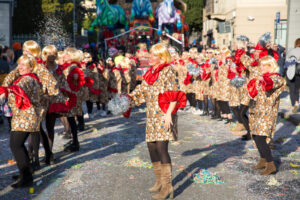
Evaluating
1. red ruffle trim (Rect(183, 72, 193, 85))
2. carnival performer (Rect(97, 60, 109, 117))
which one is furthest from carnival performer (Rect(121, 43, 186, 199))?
red ruffle trim (Rect(183, 72, 193, 85))

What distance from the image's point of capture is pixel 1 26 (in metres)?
22.4

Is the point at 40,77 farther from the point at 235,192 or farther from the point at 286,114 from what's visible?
the point at 286,114

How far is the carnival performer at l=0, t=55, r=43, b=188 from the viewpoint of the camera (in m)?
4.84

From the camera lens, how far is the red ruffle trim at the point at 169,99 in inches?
172

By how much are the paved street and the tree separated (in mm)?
34021

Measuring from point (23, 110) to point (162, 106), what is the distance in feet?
6.07

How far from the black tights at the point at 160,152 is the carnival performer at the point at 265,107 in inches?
70.6

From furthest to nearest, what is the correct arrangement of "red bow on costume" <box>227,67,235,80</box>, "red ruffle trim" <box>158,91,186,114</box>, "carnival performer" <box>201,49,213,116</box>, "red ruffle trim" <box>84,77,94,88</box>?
"carnival performer" <box>201,49,213,116</box>
"red bow on costume" <box>227,67,235,80</box>
"red ruffle trim" <box>84,77,94,88</box>
"red ruffle trim" <box>158,91,186,114</box>

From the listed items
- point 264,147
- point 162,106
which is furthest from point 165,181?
point 264,147

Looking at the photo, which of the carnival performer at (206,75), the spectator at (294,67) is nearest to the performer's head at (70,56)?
the carnival performer at (206,75)

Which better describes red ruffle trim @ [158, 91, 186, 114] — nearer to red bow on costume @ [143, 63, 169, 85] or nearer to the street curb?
red bow on costume @ [143, 63, 169, 85]

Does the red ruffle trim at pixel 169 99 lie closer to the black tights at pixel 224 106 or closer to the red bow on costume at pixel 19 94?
the red bow on costume at pixel 19 94

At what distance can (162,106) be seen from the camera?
4441 mm

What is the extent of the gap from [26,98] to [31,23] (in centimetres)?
3832
